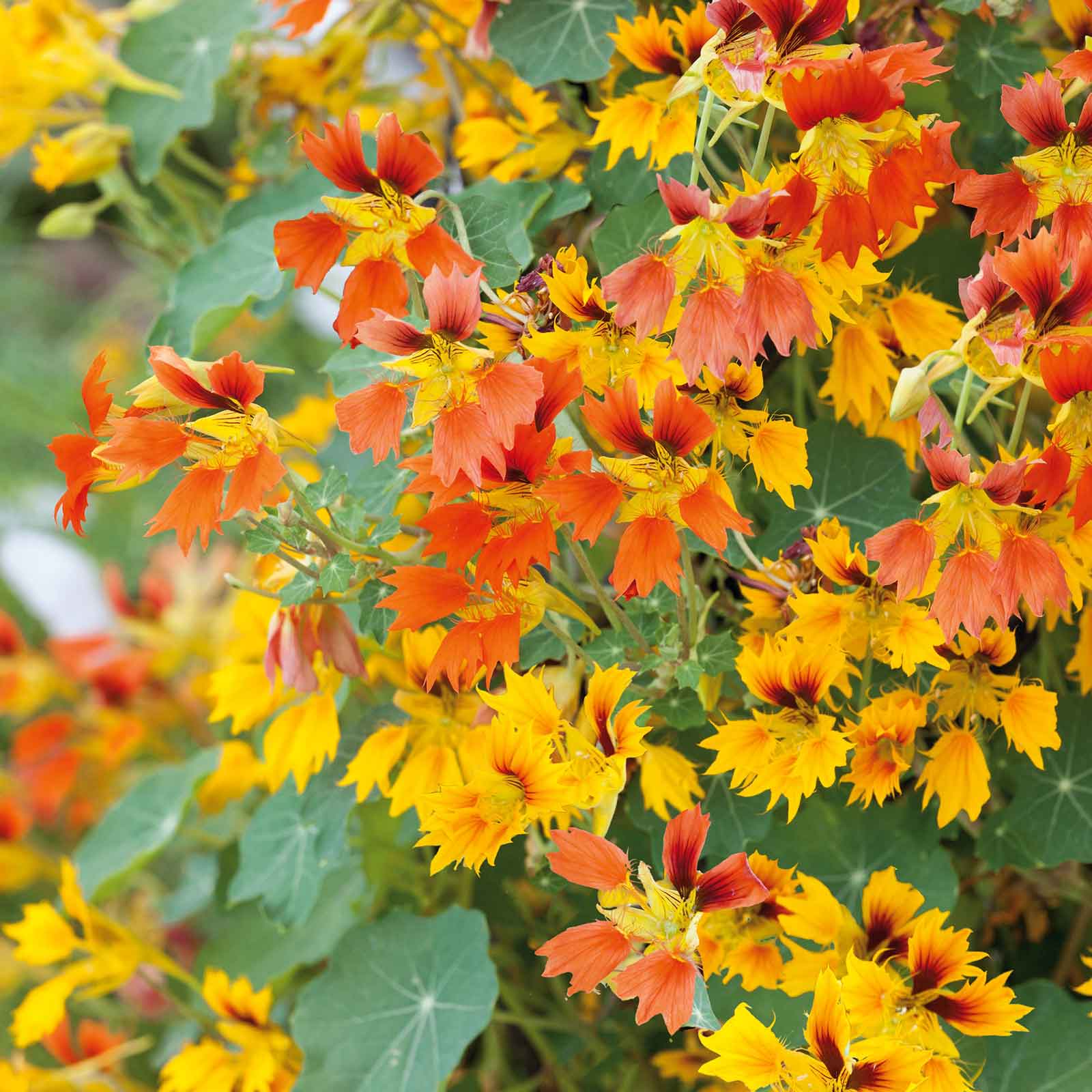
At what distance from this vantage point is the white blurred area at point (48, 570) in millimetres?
1939

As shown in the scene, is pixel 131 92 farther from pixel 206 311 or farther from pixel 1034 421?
pixel 1034 421

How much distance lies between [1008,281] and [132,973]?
0.75 metres

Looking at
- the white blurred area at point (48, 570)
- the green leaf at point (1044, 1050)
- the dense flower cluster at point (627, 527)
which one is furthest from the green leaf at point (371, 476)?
the white blurred area at point (48, 570)

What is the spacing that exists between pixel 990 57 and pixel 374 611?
1.57ft

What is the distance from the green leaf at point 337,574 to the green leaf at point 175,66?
0.49 meters

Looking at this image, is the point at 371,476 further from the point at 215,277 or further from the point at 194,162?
the point at 194,162

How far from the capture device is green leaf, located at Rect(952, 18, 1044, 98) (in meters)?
0.68

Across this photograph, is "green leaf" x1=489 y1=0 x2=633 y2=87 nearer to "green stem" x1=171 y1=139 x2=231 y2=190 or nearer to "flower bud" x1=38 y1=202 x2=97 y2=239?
"green stem" x1=171 y1=139 x2=231 y2=190

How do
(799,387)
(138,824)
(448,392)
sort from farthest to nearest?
(138,824), (799,387), (448,392)

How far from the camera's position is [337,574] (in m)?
0.53

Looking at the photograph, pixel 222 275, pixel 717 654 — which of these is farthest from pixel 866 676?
pixel 222 275

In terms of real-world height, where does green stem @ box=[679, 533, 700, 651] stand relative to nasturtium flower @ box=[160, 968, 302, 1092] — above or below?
above

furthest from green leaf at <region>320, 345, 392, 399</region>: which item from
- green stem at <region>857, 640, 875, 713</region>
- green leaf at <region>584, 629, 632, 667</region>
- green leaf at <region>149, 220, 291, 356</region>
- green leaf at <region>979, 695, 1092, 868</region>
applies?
green leaf at <region>979, 695, 1092, 868</region>

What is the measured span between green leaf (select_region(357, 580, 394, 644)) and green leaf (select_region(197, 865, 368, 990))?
0.28 meters
